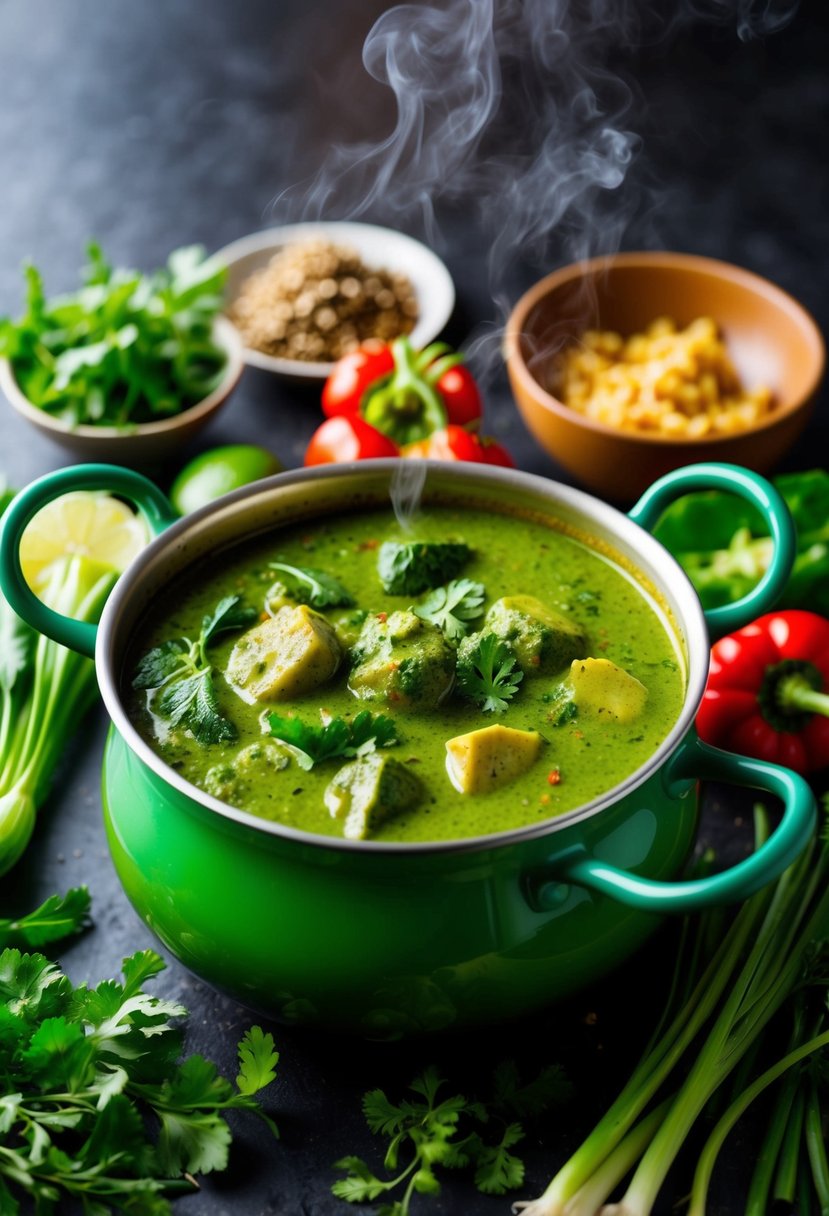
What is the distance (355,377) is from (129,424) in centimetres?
67

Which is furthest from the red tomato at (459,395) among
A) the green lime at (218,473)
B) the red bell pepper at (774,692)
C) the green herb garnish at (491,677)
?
the green herb garnish at (491,677)

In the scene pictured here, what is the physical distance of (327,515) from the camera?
9.55ft

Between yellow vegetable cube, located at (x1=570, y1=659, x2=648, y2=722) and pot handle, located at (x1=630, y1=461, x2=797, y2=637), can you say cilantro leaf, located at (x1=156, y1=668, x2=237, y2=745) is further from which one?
pot handle, located at (x1=630, y1=461, x2=797, y2=637)

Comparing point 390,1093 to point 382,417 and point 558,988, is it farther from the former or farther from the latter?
point 382,417

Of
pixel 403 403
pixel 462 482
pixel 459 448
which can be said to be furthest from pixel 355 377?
pixel 462 482

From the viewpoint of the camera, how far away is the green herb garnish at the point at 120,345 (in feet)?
12.5

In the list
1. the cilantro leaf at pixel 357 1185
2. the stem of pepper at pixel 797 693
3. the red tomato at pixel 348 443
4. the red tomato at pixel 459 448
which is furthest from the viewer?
the red tomato at pixel 348 443

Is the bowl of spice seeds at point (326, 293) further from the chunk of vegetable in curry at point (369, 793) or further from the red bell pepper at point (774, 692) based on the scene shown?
the chunk of vegetable in curry at point (369, 793)

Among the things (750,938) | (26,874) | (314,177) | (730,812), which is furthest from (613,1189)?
(314,177)

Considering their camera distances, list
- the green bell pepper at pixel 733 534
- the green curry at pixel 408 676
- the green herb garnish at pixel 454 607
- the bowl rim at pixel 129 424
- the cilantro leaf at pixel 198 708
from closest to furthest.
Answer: the green curry at pixel 408 676
the cilantro leaf at pixel 198 708
the green herb garnish at pixel 454 607
the green bell pepper at pixel 733 534
the bowl rim at pixel 129 424

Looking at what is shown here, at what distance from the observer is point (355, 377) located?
3844mm

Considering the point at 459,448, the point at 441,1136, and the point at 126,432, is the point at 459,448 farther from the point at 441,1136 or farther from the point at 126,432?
the point at 441,1136

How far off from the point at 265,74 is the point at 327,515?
3.41 m

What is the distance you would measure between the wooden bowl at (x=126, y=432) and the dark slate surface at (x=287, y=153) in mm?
124
